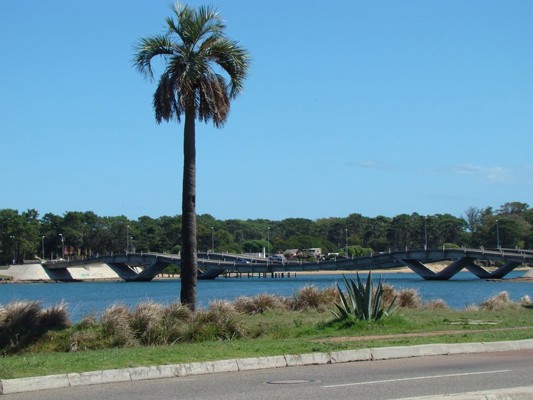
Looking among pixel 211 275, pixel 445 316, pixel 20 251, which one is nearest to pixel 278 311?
pixel 445 316

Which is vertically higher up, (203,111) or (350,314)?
(203,111)

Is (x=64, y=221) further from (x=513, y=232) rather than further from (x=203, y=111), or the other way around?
(x=203, y=111)

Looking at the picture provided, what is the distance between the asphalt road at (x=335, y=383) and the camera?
13016 mm

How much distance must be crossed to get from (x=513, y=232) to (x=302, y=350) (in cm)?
17030

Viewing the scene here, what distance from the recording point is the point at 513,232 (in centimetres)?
18038

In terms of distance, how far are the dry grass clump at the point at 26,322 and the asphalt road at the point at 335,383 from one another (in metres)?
9.03

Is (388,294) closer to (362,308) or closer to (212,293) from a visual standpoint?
(362,308)

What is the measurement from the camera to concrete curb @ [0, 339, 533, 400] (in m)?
13.8

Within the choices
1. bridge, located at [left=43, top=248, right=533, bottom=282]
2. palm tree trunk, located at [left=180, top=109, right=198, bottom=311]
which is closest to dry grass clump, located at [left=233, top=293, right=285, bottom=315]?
palm tree trunk, located at [left=180, top=109, right=198, bottom=311]

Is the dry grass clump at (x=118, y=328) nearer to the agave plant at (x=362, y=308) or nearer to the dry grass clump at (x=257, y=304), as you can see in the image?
the agave plant at (x=362, y=308)

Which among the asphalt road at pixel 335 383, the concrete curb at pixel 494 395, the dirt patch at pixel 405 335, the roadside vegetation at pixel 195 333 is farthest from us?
the dirt patch at pixel 405 335

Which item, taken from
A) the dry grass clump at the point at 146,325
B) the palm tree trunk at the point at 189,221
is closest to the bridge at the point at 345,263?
the palm tree trunk at the point at 189,221

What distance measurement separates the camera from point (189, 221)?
1113 inches

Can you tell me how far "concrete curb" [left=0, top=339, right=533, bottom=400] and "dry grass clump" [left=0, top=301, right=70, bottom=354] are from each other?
27.2ft
